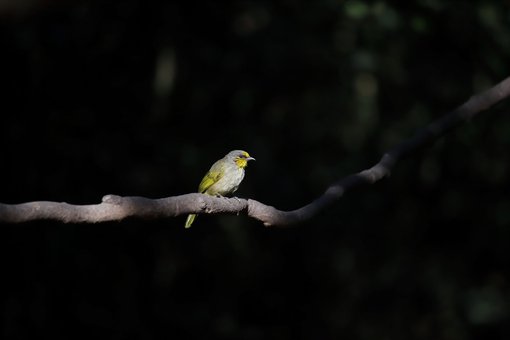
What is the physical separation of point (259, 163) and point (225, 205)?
240 inches

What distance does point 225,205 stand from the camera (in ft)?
9.96

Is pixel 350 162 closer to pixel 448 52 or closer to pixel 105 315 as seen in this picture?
pixel 448 52

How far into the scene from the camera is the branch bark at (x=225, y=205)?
206 centimetres

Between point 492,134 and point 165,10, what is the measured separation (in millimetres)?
4117

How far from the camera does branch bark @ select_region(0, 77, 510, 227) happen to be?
2.06 meters

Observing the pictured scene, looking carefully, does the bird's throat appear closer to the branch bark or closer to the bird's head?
the bird's head

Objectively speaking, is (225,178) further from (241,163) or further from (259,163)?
(259,163)

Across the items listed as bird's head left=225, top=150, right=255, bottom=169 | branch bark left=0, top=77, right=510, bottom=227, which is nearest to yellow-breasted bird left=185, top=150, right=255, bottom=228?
bird's head left=225, top=150, right=255, bottom=169

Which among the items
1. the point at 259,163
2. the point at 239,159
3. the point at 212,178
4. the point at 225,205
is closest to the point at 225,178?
the point at 212,178

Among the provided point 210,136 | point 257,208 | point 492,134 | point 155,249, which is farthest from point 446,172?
point 257,208

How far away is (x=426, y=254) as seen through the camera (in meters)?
10.2

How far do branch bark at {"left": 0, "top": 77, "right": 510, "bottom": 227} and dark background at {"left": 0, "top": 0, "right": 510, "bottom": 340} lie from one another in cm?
159

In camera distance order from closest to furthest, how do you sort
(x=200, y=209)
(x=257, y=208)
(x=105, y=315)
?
1. (x=200, y=209)
2. (x=257, y=208)
3. (x=105, y=315)

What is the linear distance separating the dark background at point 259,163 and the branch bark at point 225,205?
1593 mm
